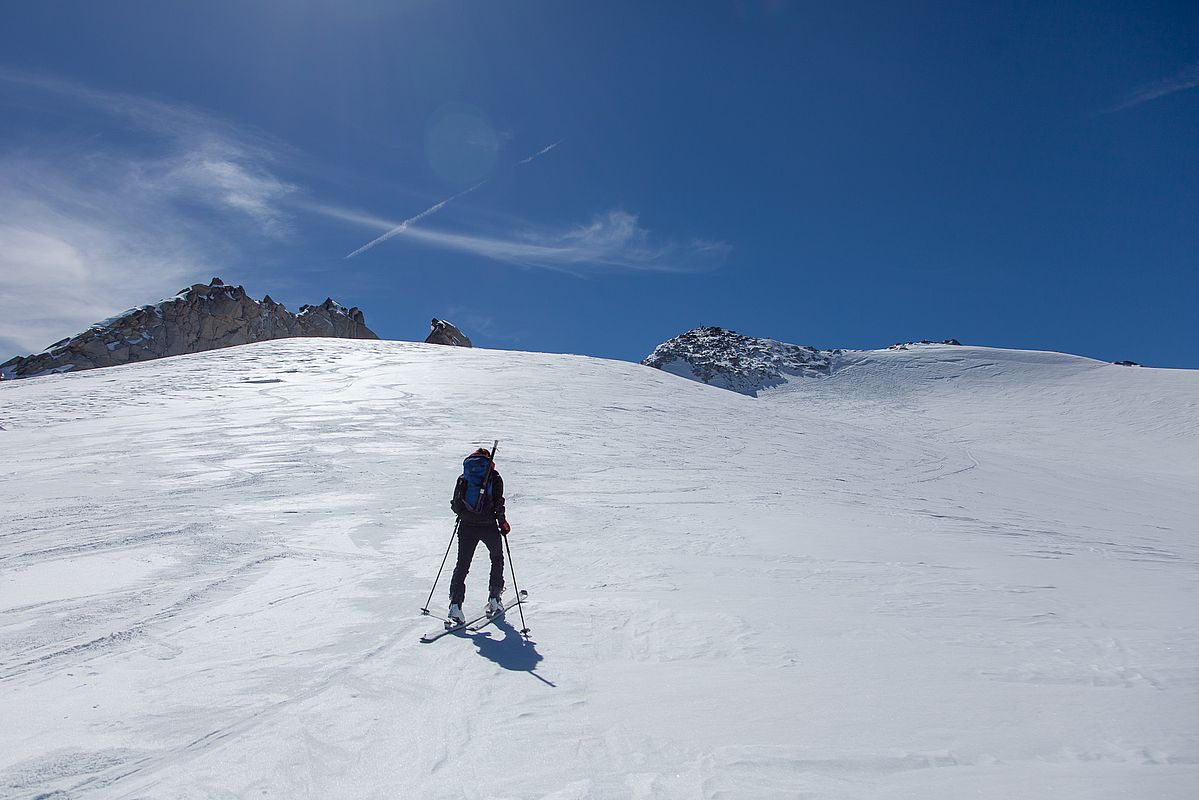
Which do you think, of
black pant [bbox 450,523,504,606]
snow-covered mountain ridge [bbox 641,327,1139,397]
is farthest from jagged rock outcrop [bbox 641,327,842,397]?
black pant [bbox 450,523,504,606]

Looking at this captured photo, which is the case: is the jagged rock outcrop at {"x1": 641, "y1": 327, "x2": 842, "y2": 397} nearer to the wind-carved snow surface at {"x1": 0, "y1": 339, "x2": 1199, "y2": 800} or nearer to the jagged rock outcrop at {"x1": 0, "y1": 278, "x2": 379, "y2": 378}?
the jagged rock outcrop at {"x1": 0, "y1": 278, "x2": 379, "y2": 378}

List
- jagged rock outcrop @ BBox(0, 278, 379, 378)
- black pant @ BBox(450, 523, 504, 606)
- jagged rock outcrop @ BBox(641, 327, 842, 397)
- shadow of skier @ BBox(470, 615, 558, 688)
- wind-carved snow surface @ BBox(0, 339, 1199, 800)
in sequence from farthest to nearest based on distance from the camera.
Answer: jagged rock outcrop @ BBox(0, 278, 379, 378) → jagged rock outcrop @ BBox(641, 327, 842, 397) → black pant @ BBox(450, 523, 504, 606) → shadow of skier @ BBox(470, 615, 558, 688) → wind-carved snow surface @ BBox(0, 339, 1199, 800)

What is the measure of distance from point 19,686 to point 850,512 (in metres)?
12.8

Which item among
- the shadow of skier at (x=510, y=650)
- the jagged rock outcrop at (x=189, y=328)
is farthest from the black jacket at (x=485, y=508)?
the jagged rock outcrop at (x=189, y=328)

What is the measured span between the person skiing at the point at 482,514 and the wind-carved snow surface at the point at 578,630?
Answer: 66 centimetres

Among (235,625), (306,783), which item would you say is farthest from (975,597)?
(235,625)

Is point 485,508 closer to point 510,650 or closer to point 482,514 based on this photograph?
point 482,514

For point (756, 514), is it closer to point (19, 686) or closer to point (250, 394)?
point (19, 686)

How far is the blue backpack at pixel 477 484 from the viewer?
6379 mm

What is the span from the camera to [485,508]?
21.1 ft

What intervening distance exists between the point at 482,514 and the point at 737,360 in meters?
70.6

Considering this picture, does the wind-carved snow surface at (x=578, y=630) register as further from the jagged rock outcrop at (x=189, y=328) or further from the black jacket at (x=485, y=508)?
the jagged rock outcrop at (x=189, y=328)

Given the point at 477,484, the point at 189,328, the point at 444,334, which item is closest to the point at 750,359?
the point at 444,334

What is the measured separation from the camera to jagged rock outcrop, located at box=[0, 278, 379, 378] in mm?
78812
